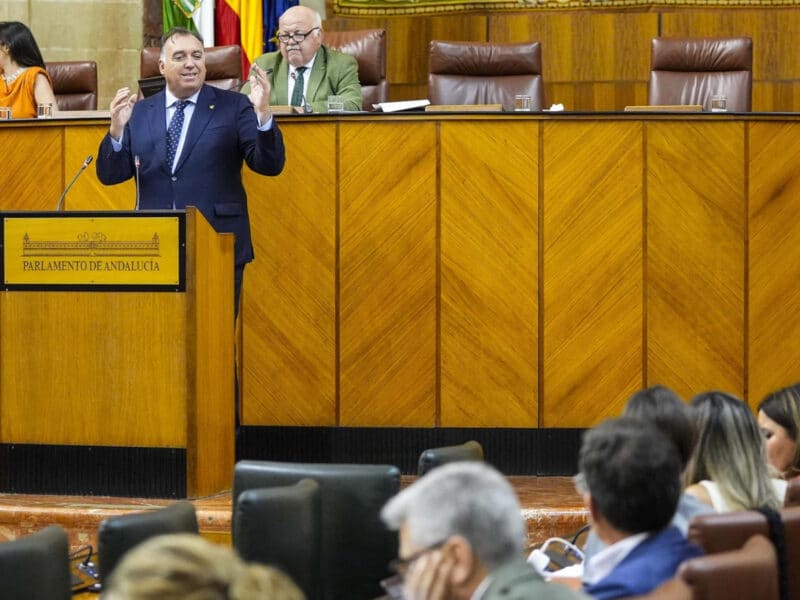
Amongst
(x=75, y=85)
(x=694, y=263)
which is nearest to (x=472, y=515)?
(x=694, y=263)

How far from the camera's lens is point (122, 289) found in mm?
4367

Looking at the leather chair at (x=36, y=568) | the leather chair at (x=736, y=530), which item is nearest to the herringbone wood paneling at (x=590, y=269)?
the leather chair at (x=736, y=530)

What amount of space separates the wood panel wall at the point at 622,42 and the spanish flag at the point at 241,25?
108 centimetres

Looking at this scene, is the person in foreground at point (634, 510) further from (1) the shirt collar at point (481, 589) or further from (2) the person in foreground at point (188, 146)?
(2) the person in foreground at point (188, 146)

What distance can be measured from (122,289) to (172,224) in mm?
267

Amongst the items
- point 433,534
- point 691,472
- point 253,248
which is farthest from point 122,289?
point 433,534

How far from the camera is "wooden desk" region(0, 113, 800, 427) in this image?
16.9 ft

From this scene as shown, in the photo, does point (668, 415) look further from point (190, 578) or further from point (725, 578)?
point (190, 578)

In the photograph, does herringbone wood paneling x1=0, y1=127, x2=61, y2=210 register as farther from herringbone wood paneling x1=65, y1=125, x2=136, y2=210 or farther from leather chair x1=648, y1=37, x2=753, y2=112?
leather chair x1=648, y1=37, x2=753, y2=112

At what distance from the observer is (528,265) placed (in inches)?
203

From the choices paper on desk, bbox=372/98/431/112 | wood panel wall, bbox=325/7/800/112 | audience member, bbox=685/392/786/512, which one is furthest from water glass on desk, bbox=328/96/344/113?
audience member, bbox=685/392/786/512

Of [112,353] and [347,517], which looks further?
[112,353]

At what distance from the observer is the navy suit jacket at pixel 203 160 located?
4.78 m

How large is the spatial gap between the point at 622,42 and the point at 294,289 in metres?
3.84
